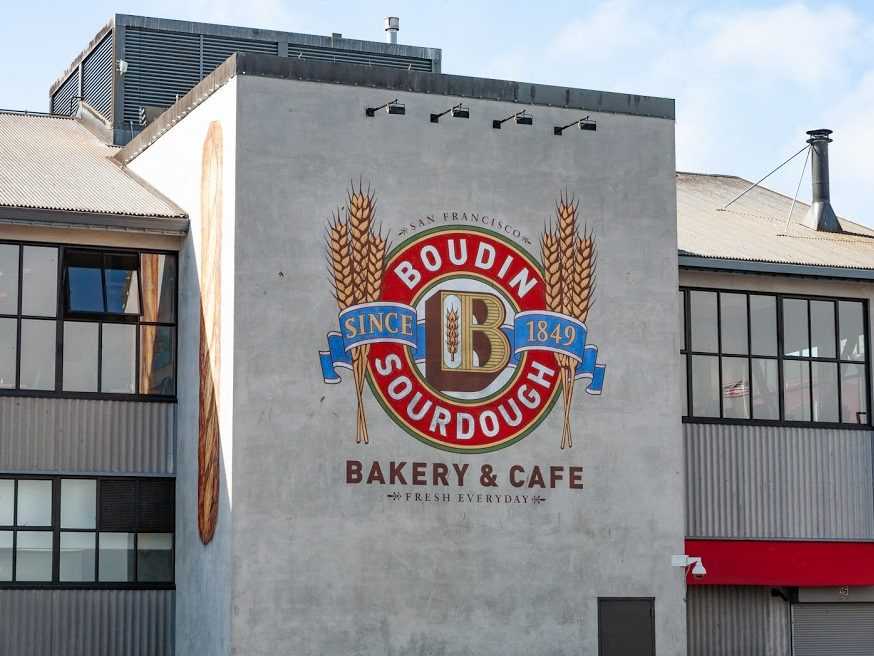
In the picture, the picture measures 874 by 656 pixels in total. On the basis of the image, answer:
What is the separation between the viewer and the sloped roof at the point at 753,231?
28703mm

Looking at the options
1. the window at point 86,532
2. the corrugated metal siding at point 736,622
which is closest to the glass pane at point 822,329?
the corrugated metal siding at point 736,622

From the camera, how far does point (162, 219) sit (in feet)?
83.3

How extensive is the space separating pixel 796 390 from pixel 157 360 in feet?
35.4

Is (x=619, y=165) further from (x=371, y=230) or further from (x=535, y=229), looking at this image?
(x=371, y=230)

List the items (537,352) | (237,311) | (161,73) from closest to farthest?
(237,311) < (537,352) < (161,73)

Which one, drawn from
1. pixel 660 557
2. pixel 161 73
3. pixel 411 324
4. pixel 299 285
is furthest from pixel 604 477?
pixel 161 73

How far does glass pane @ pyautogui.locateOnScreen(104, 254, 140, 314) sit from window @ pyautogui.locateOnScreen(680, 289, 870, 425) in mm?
8943

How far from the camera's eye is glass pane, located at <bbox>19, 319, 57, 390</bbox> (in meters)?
24.7

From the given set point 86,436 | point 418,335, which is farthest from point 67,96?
point 418,335

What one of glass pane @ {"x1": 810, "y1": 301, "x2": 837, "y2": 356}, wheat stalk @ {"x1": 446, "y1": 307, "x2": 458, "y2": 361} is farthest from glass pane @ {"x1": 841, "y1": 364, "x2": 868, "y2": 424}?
wheat stalk @ {"x1": 446, "y1": 307, "x2": 458, "y2": 361}

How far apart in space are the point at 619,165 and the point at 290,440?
6.74 m

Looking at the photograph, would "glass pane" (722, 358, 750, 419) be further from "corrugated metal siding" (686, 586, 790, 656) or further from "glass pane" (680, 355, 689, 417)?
"corrugated metal siding" (686, 586, 790, 656)

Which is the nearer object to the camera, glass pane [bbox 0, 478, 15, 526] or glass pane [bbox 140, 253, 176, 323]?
glass pane [bbox 0, 478, 15, 526]

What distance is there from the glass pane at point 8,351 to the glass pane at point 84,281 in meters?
0.88
